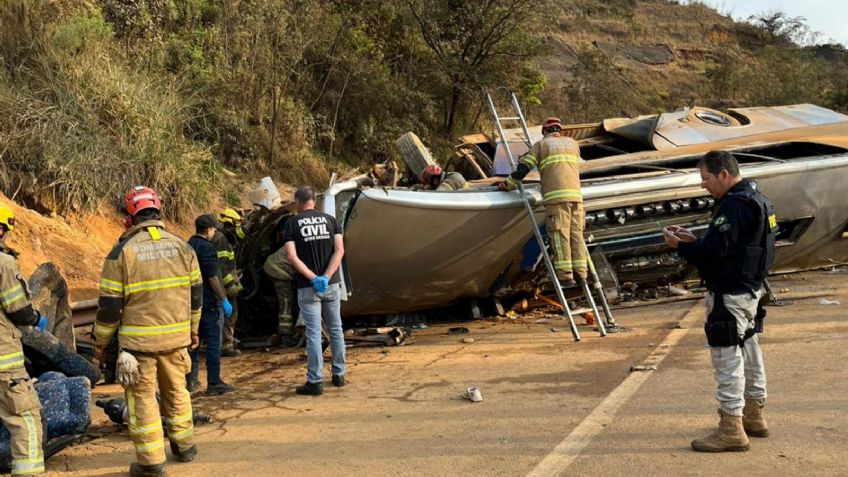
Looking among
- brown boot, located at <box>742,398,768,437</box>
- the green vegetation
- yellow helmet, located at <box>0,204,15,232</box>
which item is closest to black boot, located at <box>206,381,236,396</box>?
yellow helmet, located at <box>0,204,15,232</box>

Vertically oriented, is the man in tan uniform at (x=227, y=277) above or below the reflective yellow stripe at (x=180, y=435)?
above

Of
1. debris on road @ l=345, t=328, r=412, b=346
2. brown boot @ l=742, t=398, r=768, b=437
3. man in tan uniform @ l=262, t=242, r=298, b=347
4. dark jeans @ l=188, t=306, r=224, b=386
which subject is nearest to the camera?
brown boot @ l=742, t=398, r=768, b=437

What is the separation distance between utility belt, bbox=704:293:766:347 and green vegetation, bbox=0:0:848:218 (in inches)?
312

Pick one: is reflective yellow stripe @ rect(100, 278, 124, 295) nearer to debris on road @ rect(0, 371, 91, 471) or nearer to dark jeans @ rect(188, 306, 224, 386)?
debris on road @ rect(0, 371, 91, 471)

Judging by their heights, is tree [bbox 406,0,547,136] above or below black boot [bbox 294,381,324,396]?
above

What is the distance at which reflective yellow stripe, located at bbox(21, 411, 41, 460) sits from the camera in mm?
3594

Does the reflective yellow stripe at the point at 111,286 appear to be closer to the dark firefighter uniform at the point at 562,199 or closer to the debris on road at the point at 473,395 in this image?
the debris on road at the point at 473,395

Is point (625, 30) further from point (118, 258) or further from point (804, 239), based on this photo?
point (118, 258)

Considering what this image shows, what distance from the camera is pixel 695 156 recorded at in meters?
8.20

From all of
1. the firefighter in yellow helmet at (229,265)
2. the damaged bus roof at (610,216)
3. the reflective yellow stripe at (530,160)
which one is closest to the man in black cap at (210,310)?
the firefighter in yellow helmet at (229,265)

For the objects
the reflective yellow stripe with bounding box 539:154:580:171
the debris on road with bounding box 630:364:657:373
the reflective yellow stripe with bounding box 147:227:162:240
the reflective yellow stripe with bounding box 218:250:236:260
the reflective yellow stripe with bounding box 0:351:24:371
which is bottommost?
the debris on road with bounding box 630:364:657:373

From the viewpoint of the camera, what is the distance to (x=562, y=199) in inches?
258

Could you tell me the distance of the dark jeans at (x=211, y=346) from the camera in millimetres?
5359

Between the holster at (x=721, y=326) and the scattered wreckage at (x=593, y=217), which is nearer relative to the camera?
the holster at (x=721, y=326)
